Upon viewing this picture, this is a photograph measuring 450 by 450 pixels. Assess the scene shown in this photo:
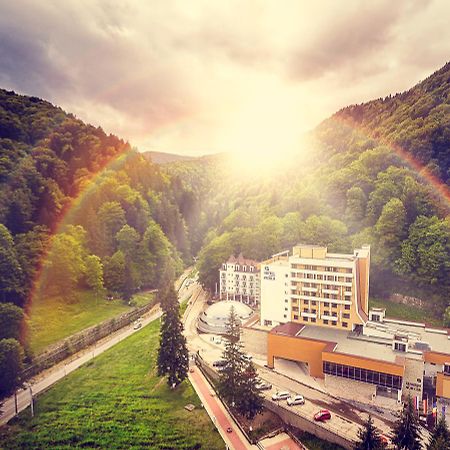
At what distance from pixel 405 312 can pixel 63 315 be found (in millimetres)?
49752

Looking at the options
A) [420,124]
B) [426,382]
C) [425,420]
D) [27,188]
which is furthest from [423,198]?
[27,188]

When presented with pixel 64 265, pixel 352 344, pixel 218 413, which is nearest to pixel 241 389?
pixel 218 413

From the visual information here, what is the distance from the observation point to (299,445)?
28.8 metres

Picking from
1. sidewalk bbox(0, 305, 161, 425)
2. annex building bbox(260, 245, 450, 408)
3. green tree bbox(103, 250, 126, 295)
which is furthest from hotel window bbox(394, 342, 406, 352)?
green tree bbox(103, 250, 126, 295)

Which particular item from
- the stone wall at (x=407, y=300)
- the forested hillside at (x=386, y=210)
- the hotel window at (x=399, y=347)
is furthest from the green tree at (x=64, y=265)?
the stone wall at (x=407, y=300)

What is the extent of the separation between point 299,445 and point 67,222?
5277cm

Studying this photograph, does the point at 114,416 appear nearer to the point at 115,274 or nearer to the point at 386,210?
the point at 115,274

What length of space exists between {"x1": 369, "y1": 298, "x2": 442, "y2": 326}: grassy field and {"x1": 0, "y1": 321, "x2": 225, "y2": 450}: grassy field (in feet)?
113

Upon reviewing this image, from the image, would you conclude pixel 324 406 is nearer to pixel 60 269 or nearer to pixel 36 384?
pixel 36 384

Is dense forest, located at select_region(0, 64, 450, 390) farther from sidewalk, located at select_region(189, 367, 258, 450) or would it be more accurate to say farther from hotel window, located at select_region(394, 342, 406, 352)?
hotel window, located at select_region(394, 342, 406, 352)

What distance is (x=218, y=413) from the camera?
32375 millimetres

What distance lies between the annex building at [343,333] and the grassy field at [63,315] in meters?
24.2

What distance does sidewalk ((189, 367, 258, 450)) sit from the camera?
28.7m

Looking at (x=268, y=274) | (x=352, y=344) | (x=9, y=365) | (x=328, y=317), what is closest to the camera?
(x=9, y=365)
